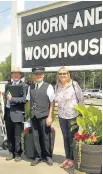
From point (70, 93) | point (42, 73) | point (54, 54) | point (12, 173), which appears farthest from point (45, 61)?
point (12, 173)

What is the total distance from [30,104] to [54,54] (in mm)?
1134

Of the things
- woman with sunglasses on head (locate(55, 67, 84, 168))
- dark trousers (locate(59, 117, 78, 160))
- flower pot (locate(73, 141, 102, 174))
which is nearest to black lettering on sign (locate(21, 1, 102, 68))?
woman with sunglasses on head (locate(55, 67, 84, 168))

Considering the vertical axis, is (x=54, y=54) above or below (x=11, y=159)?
above

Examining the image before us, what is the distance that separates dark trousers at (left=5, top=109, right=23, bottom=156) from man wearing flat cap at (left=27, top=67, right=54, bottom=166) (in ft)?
1.45

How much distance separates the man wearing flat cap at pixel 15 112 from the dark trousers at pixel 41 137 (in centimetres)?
41

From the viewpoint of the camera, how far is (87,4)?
580 cm

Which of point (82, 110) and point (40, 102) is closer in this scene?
point (82, 110)

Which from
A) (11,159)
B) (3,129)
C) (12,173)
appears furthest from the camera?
(3,129)

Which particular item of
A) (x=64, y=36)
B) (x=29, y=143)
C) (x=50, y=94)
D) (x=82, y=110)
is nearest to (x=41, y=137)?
(x=29, y=143)

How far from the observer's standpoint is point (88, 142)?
5055 mm

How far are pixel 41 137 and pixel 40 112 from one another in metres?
0.49

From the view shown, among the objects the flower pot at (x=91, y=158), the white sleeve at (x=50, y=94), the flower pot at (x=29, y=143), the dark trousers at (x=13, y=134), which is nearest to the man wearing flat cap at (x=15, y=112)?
the dark trousers at (x=13, y=134)

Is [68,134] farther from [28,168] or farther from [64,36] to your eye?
[64,36]

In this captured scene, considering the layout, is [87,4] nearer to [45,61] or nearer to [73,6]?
[73,6]
